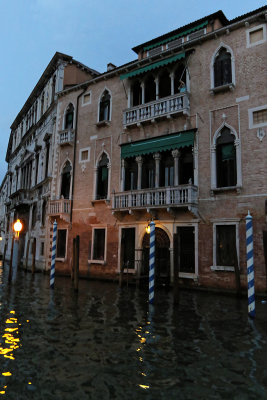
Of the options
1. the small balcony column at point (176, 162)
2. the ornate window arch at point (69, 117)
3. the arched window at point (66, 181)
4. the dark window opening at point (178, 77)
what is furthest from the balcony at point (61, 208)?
the dark window opening at point (178, 77)

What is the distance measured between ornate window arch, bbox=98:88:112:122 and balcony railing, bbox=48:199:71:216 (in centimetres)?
485

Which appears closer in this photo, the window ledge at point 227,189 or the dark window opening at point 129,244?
the window ledge at point 227,189

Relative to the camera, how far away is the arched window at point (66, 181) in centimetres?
1800

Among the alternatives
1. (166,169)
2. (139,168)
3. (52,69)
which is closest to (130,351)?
(166,169)

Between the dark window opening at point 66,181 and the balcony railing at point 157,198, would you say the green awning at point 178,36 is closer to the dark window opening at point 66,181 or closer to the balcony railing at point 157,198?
the balcony railing at point 157,198

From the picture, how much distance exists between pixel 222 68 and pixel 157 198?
595 centimetres

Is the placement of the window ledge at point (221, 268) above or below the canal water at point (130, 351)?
above

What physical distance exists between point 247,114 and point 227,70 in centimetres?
227

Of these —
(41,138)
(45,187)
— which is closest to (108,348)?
(45,187)

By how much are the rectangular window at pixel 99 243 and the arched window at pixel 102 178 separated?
5.74 feet

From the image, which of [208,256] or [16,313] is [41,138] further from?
[16,313]

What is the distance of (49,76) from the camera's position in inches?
866

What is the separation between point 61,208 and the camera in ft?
55.6

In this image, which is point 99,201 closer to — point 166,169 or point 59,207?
point 59,207
